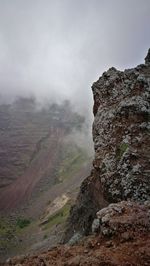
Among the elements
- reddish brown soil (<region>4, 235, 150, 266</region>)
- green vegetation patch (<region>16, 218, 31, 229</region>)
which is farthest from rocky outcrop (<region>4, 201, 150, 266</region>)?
green vegetation patch (<region>16, 218, 31, 229</region>)

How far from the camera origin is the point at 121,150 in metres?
24.2

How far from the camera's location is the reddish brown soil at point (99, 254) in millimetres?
14258

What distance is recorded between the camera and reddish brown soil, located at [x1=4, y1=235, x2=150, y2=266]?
1426 cm

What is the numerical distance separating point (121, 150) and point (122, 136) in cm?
128

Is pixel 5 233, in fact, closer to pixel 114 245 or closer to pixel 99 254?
pixel 114 245

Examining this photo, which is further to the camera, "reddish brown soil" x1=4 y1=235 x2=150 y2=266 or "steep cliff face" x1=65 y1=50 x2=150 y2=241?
"steep cliff face" x1=65 y1=50 x2=150 y2=241

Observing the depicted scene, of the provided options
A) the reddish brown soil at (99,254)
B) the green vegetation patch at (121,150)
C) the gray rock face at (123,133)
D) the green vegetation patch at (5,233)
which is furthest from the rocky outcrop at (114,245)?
the green vegetation patch at (5,233)

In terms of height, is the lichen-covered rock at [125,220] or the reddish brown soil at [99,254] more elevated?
the lichen-covered rock at [125,220]

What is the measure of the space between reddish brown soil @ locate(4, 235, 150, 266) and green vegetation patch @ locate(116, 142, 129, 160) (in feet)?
25.3

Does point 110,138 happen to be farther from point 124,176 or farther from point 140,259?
point 140,259

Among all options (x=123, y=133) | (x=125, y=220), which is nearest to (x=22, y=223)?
(x=123, y=133)

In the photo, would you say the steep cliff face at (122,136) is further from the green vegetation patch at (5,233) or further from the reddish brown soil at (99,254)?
the green vegetation patch at (5,233)

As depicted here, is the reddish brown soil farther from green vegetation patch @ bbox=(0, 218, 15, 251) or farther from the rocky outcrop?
green vegetation patch @ bbox=(0, 218, 15, 251)

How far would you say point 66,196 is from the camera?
187 metres
